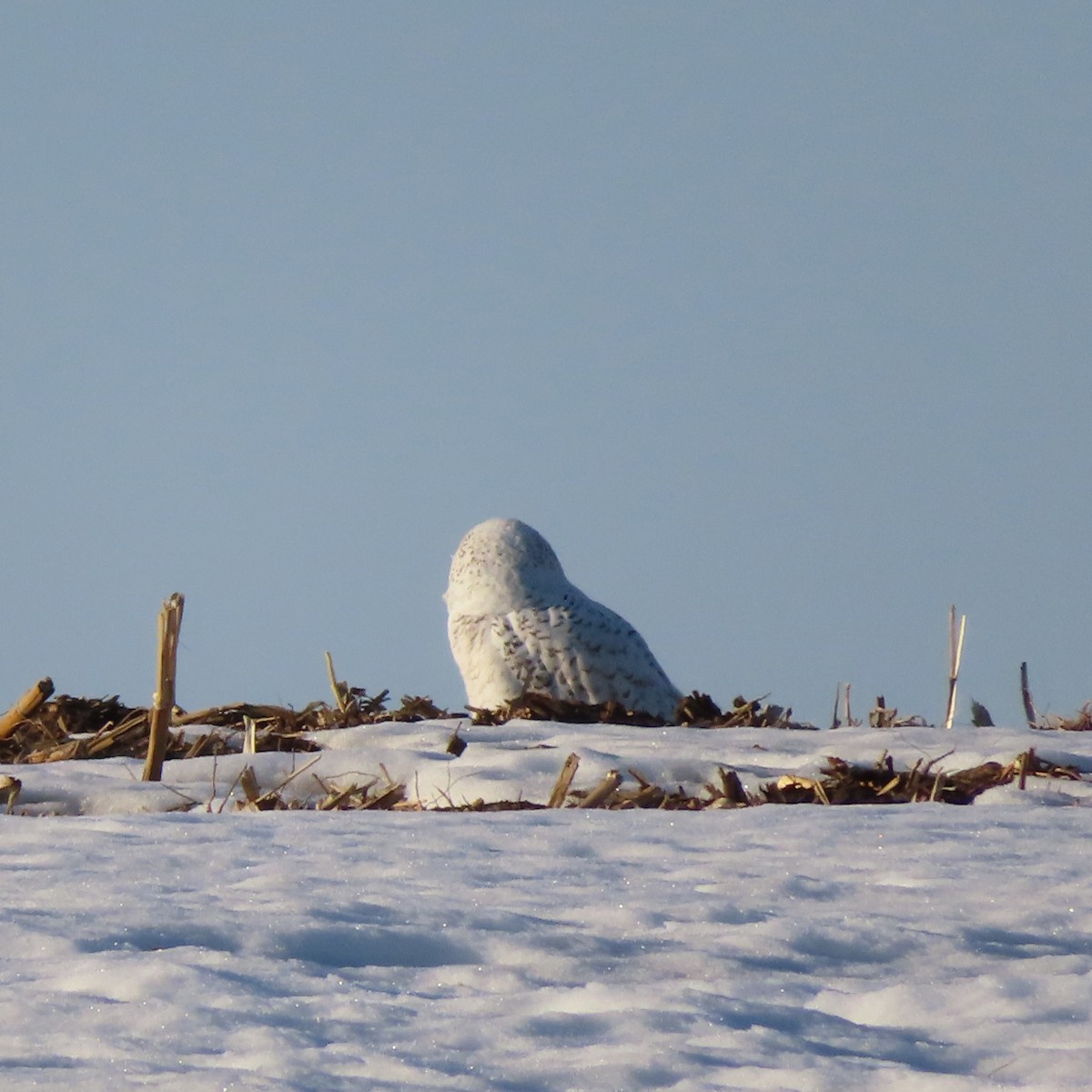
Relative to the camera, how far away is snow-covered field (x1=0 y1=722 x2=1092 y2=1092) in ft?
5.64

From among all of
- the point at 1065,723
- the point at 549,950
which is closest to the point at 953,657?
the point at 1065,723

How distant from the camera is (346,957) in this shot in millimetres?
2082

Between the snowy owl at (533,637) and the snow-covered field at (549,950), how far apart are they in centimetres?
495

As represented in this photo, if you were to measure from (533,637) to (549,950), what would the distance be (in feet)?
20.7

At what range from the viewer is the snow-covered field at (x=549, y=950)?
1.72 metres

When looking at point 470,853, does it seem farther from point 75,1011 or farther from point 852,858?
point 75,1011

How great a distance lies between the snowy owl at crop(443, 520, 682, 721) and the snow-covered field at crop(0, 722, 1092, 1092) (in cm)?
495

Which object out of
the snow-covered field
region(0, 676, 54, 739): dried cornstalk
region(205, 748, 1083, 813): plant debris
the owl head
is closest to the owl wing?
the owl head

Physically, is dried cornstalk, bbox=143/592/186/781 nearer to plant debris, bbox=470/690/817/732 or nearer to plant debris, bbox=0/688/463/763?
plant debris, bbox=0/688/463/763

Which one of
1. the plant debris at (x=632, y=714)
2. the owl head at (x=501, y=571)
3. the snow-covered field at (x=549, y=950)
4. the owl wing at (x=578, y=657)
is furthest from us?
the owl head at (x=501, y=571)

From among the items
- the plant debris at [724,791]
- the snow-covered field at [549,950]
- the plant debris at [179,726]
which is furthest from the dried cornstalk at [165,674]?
the snow-covered field at [549,950]

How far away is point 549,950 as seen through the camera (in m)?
2.11

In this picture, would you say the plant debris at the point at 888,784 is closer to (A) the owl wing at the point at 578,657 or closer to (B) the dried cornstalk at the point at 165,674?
(B) the dried cornstalk at the point at 165,674

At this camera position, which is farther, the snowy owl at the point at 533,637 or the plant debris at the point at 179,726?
the snowy owl at the point at 533,637
